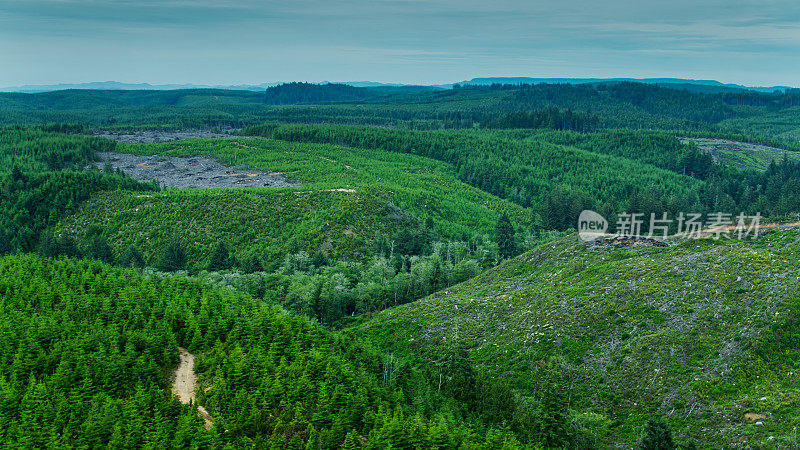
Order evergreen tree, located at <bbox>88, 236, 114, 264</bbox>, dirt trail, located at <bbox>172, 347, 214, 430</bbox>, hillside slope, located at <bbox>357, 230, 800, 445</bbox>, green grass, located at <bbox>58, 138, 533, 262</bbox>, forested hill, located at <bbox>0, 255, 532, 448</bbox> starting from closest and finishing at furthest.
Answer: forested hill, located at <bbox>0, 255, 532, 448</bbox>, dirt trail, located at <bbox>172, 347, 214, 430</bbox>, hillside slope, located at <bbox>357, 230, 800, 445</bbox>, evergreen tree, located at <bbox>88, 236, 114, 264</bbox>, green grass, located at <bbox>58, 138, 533, 262</bbox>

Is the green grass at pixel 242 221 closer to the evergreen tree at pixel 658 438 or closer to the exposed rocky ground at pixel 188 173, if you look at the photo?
the exposed rocky ground at pixel 188 173

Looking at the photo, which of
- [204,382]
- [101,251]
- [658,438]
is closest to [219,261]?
[101,251]

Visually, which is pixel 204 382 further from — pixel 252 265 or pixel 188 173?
pixel 188 173

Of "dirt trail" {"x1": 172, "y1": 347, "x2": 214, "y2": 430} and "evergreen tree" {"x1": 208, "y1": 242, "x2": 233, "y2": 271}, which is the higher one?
"dirt trail" {"x1": 172, "y1": 347, "x2": 214, "y2": 430}

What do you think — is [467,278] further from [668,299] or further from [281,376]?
[281,376]

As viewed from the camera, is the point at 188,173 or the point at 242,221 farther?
the point at 188,173

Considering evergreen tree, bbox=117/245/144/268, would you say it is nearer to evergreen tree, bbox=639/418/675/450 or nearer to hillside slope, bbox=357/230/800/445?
hillside slope, bbox=357/230/800/445

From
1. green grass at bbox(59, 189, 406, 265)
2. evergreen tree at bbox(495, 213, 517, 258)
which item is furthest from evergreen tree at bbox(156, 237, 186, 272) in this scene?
evergreen tree at bbox(495, 213, 517, 258)
